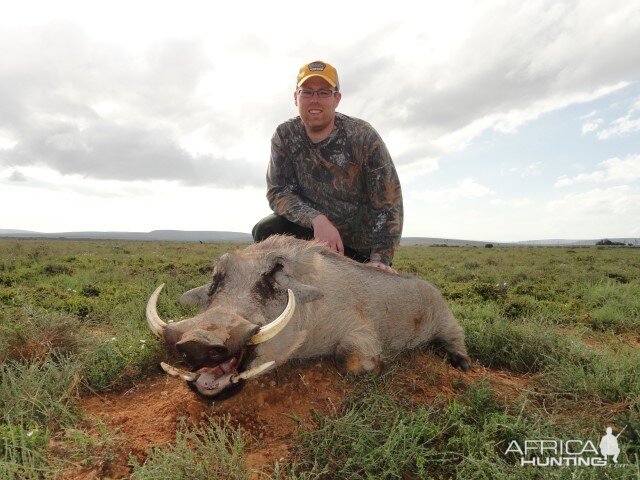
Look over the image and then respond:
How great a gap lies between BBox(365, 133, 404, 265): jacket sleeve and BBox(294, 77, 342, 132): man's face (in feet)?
1.76

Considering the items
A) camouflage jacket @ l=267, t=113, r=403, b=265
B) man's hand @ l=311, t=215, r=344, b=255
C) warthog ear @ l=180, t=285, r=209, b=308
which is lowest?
warthog ear @ l=180, t=285, r=209, b=308

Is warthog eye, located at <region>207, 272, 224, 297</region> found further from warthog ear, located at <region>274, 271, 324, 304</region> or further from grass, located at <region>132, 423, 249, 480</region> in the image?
grass, located at <region>132, 423, 249, 480</region>

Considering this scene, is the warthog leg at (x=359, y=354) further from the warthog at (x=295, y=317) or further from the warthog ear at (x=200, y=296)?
the warthog ear at (x=200, y=296)

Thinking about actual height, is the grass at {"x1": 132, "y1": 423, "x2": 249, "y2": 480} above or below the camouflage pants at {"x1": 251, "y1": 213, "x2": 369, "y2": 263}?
below

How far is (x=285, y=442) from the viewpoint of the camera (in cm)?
228

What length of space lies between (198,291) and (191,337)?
1.02 meters

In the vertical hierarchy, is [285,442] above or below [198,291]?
below

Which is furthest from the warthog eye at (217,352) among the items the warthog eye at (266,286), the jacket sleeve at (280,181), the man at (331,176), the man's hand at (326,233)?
the jacket sleeve at (280,181)

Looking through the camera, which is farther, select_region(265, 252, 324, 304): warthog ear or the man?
the man

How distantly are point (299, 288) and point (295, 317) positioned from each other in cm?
19

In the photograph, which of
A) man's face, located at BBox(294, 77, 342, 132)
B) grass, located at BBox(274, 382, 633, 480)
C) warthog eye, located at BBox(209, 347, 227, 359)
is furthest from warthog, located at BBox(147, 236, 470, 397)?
man's face, located at BBox(294, 77, 342, 132)

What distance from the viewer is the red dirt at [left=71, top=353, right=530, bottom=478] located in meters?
2.24

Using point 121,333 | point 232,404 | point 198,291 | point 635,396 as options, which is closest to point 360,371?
point 232,404

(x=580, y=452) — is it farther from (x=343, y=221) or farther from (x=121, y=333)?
(x=121, y=333)
